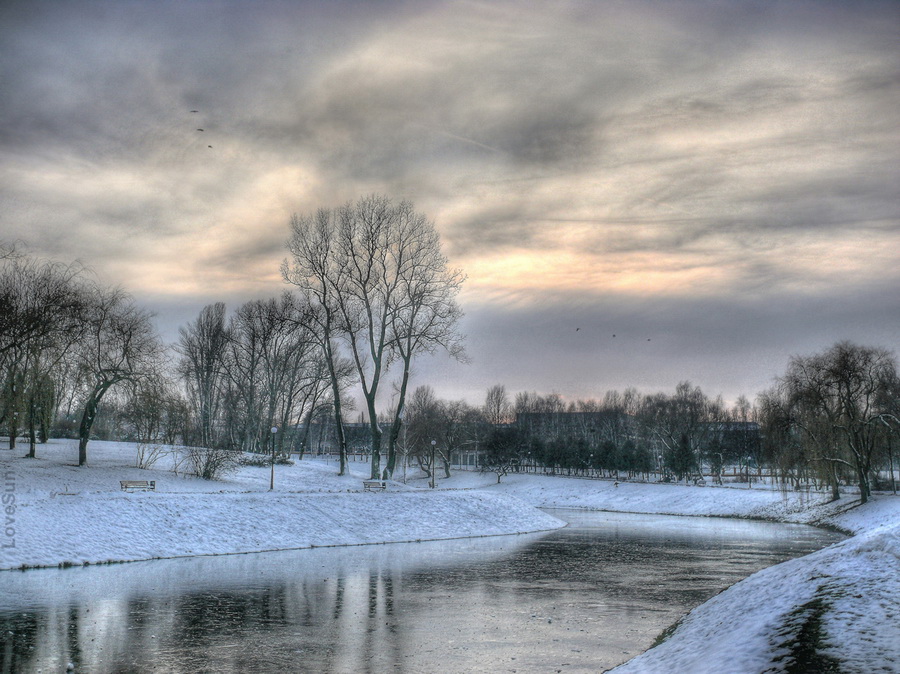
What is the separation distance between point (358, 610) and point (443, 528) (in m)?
21.9

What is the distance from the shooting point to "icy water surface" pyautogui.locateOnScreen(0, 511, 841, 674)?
41.0 ft

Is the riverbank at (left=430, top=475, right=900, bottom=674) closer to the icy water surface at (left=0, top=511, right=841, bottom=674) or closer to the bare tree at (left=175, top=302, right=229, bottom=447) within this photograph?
the icy water surface at (left=0, top=511, right=841, bottom=674)

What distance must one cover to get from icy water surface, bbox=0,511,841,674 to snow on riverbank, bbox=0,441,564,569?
159 cm

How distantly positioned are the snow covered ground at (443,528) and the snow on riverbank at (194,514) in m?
0.08

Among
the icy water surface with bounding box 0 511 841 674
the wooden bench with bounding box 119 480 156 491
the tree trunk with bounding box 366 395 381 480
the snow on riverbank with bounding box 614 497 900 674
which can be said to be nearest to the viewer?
the snow on riverbank with bounding box 614 497 900 674

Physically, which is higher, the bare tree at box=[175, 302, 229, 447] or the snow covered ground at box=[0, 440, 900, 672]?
the bare tree at box=[175, 302, 229, 447]

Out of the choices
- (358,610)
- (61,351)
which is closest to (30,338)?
(61,351)

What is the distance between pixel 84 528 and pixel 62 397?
41.3 ft

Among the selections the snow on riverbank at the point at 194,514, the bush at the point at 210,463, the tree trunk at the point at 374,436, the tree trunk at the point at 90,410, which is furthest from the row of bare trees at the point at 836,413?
the tree trunk at the point at 90,410

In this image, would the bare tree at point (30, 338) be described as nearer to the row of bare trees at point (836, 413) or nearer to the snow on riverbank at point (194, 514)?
the snow on riverbank at point (194, 514)

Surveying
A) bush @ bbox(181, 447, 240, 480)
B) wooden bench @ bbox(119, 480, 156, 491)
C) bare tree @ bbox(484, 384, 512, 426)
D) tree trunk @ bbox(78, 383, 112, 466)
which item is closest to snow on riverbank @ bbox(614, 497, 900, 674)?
wooden bench @ bbox(119, 480, 156, 491)

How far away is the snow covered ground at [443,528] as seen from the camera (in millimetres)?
9570

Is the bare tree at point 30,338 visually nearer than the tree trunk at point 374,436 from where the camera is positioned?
Yes

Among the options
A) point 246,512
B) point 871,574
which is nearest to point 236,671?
point 871,574
